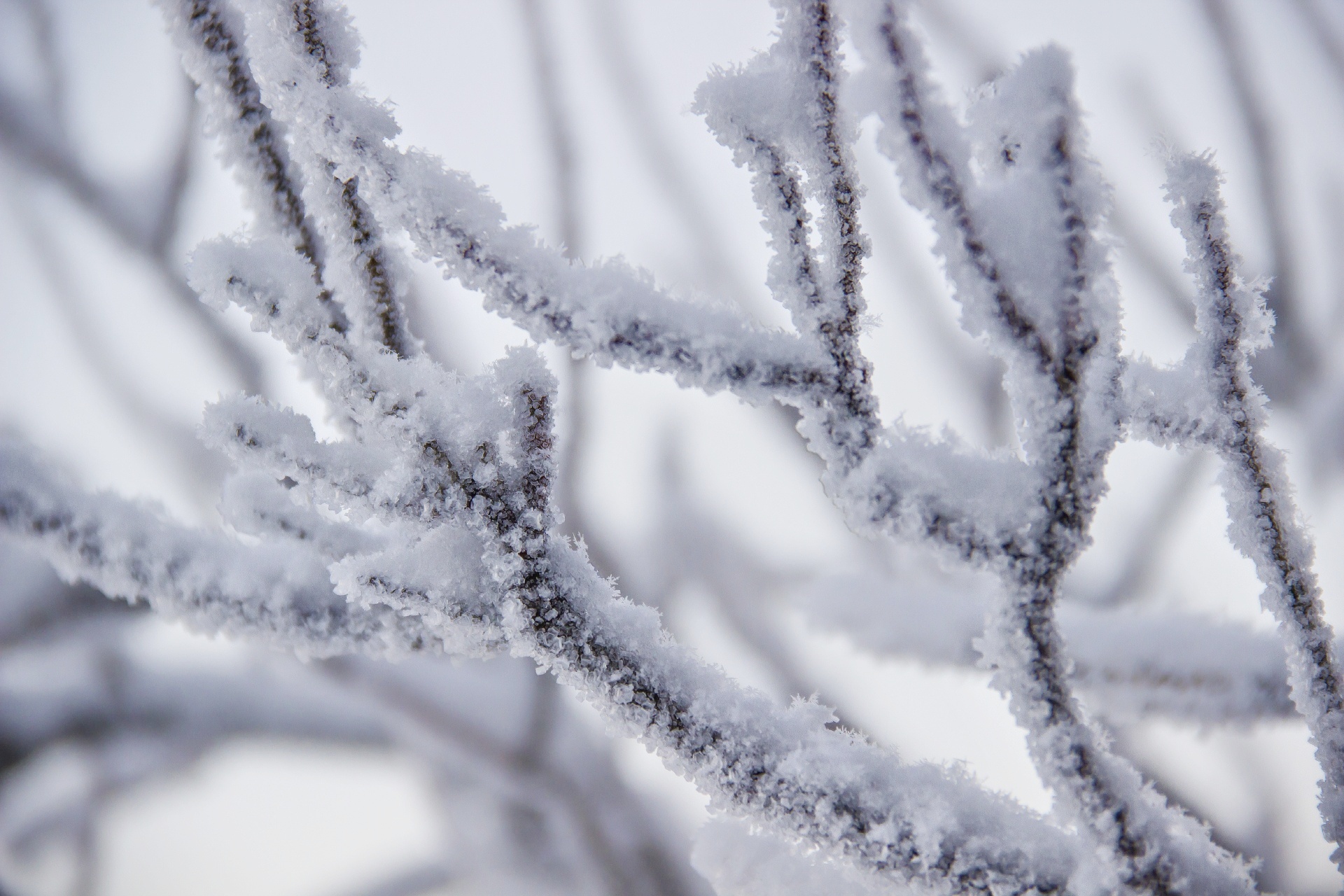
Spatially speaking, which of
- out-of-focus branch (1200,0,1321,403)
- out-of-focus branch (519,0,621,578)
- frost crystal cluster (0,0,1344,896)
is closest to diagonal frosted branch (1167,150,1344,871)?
frost crystal cluster (0,0,1344,896)

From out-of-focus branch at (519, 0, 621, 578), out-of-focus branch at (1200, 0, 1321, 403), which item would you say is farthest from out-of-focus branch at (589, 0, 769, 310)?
out-of-focus branch at (1200, 0, 1321, 403)

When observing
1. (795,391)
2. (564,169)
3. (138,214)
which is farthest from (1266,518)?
(138,214)

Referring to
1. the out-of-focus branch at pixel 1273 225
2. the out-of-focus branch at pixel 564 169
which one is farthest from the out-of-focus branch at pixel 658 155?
the out-of-focus branch at pixel 1273 225

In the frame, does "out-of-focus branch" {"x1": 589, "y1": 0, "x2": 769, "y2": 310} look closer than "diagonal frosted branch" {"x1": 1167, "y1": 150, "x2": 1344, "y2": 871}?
No

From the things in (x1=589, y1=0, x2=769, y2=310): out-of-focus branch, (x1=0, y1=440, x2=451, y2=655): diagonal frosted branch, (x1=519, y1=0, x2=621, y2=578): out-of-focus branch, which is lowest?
(x1=0, y1=440, x2=451, y2=655): diagonal frosted branch

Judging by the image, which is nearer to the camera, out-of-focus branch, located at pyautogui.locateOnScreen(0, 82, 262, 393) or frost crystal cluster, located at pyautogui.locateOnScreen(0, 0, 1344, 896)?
frost crystal cluster, located at pyautogui.locateOnScreen(0, 0, 1344, 896)

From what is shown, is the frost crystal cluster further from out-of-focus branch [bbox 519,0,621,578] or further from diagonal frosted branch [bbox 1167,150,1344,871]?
out-of-focus branch [bbox 519,0,621,578]

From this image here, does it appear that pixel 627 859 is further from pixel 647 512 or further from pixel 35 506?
pixel 35 506

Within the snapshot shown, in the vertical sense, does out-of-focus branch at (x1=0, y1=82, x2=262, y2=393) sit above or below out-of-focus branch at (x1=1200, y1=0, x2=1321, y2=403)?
below

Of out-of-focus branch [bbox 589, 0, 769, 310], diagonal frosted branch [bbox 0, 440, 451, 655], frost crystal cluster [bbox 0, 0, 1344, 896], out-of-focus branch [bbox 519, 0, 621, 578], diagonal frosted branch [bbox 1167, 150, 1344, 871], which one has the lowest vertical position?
diagonal frosted branch [bbox 0, 440, 451, 655]

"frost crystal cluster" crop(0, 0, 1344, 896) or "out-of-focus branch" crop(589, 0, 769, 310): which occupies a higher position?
"out-of-focus branch" crop(589, 0, 769, 310)

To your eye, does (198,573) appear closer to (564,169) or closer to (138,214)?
(564,169)

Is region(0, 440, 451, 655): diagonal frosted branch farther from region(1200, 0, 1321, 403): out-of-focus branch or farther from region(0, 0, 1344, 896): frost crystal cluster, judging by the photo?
region(1200, 0, 1321, 403): out-of-focus branch
